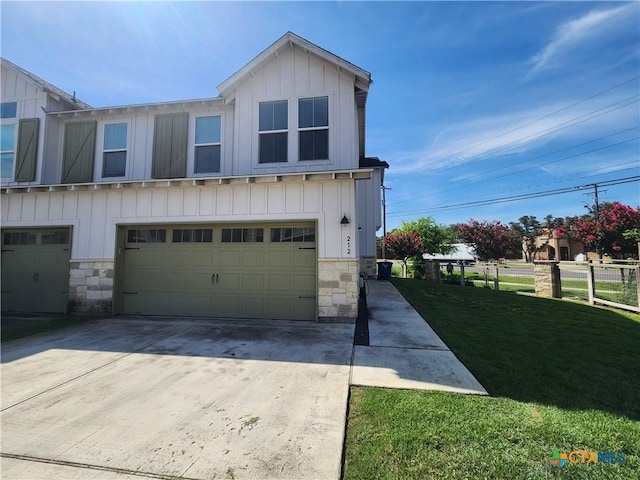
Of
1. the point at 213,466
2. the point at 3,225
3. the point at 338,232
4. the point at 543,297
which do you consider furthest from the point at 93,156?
the point at 543,297

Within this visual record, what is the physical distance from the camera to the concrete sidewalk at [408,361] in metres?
3.52

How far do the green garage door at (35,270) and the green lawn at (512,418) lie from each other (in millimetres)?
8938

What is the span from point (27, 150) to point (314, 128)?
8978 mm

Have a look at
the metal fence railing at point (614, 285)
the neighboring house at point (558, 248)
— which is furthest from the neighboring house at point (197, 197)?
the neighboring house at point (558, 248)

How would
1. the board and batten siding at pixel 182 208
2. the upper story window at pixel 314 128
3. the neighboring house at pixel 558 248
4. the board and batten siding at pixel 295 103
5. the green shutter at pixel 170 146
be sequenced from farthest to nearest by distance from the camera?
the neighboring house at pixel 558 248 → the green shutter at pixel 170 146 → the upper story window at pixel 314 128 → the board and batten siding at pixel 295 103 → the board and batten siding at pixel 182 208

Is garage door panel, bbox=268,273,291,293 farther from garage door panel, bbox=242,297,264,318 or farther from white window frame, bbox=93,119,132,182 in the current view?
white window frame, bbox=93,119,132,182

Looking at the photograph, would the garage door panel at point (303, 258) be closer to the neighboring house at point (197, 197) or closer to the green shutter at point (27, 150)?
the neighboring house at point (197, 197)

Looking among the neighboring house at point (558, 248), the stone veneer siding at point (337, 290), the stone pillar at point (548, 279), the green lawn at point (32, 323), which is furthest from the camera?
the neighboring house at point (558, 248)

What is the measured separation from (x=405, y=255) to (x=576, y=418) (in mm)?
19315

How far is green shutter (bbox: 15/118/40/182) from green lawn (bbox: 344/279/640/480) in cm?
1156

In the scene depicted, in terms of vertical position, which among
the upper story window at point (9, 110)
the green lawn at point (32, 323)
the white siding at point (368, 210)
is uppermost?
the upper story window at point (9, 110)

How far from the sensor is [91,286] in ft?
25.5

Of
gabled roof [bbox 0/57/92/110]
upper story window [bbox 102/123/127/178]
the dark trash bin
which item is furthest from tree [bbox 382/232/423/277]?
gabled roof [bbox 0/57/92/110]

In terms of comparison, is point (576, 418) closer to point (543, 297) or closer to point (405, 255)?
point (543, 297)
